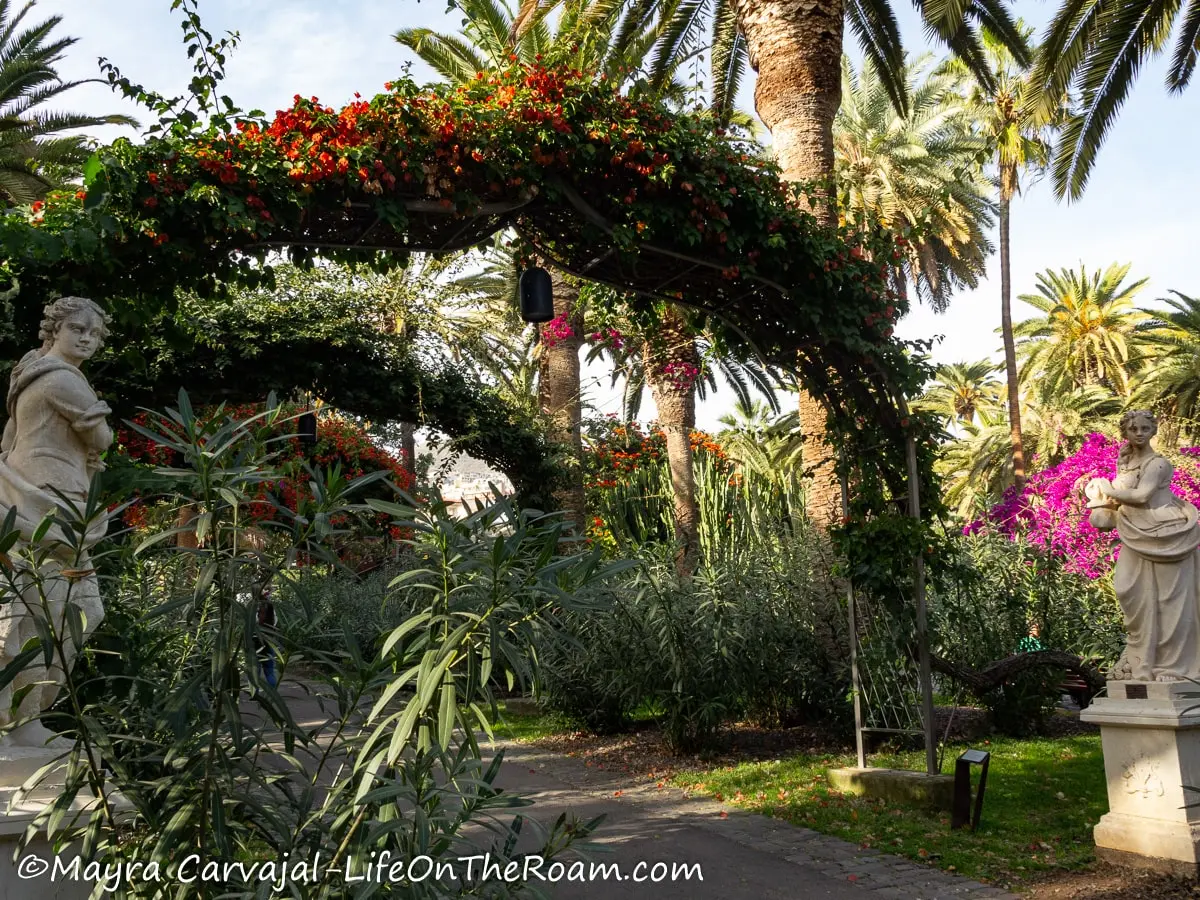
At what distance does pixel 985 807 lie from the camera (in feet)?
21.6

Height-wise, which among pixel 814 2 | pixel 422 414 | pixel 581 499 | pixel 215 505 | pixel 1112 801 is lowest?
pixel 1112 801

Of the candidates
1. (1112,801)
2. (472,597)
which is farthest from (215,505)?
(1112,801)

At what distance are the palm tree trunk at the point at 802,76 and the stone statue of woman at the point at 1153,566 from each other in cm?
372

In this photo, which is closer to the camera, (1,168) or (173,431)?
(173,431)

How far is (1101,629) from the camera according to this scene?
1032cm

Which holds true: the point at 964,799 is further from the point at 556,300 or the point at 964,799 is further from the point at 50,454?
the point at 556,300

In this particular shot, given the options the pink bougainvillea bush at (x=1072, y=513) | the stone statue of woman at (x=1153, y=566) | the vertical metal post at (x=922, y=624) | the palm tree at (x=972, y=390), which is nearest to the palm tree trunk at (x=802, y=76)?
the vertical metal post at (x=922, y=624)

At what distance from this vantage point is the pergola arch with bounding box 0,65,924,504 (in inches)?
208

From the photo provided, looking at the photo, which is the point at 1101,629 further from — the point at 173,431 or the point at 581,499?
the point at 173,431

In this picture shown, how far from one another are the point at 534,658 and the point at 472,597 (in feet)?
0.88

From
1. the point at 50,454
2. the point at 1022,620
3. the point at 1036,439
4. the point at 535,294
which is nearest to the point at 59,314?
the point at 50,454

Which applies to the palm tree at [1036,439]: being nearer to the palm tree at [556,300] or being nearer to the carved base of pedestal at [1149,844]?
the palm tree at [556,300]

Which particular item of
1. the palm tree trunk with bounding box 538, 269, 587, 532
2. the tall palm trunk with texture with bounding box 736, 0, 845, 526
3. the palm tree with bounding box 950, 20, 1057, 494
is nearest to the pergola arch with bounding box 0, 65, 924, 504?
the tall palm trunk with texture with bounding box 736, 0, 845, 526

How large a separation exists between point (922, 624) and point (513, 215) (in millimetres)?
3876
